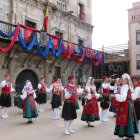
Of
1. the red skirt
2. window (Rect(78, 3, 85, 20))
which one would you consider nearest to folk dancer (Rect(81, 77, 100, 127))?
the red skirt

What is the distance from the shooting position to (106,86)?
1104 cm

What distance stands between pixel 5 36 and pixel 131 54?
1550cm

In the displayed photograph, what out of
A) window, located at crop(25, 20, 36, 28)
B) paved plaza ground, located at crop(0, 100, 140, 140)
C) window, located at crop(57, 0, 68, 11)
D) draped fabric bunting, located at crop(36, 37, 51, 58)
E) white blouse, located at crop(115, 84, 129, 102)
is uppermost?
window, located at crop(57, 0, 68, 11)

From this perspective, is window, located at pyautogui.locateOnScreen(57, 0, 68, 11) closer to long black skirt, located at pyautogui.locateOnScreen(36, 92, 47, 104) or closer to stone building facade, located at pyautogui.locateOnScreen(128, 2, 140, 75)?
stone building facade, located at pyautogui.locateOnScreen(128, 2, 140, 75)

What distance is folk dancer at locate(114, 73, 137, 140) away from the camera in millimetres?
6688

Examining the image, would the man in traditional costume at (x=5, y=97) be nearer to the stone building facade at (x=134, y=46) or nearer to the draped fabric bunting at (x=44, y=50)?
the draped fabric bunting at (x=44, y=50)

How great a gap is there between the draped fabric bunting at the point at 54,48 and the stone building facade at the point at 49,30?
2.68ft

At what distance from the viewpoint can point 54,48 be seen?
18219mm

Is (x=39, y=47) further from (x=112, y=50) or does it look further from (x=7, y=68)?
(x=112, y=50)

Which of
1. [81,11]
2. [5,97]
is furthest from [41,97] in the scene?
[81,11]

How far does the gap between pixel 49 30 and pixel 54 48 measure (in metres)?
2.57

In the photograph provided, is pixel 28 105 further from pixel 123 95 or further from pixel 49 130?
pixel 123 95

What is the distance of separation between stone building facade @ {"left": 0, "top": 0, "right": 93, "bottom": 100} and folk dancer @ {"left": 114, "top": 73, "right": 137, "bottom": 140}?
404 inches

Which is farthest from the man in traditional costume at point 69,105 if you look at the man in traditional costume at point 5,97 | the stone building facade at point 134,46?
the stone building facade at point 134,46
